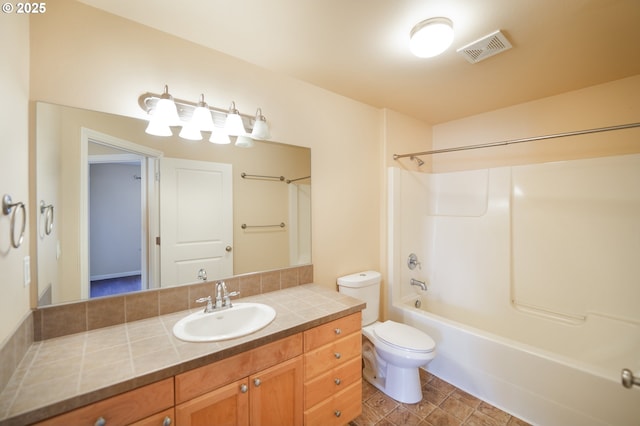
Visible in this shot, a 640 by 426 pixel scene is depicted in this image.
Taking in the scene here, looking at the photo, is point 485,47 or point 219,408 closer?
point 219,408

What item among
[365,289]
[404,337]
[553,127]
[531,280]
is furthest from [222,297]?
[553,127]

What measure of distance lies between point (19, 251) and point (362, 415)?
209 centimetres

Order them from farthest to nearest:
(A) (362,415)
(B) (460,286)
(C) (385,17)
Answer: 1. (B) (460,286)
2. (A) (362,415)
3. (C) (385,17)

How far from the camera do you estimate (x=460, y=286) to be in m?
2.64

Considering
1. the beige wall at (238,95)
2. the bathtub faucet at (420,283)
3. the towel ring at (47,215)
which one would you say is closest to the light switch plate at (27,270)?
the towel ring at (47,215)

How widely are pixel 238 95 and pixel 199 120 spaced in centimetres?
37

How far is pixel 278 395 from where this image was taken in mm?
1230

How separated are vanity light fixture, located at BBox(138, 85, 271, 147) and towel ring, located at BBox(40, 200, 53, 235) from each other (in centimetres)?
56

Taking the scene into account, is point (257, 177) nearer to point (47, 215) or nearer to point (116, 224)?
point (116, 224)

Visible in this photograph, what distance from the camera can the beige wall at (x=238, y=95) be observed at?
119 centimetres

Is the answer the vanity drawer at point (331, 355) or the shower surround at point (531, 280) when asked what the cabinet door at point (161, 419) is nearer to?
the vanity drawer at point (331, 355)

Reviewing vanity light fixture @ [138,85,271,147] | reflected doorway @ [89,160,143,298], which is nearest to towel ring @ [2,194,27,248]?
reflected doorway @ [89,160,143,298]

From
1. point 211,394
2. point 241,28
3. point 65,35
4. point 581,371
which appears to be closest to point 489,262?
point 581,371

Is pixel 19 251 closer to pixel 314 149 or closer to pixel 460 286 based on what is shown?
pixel 314 149
